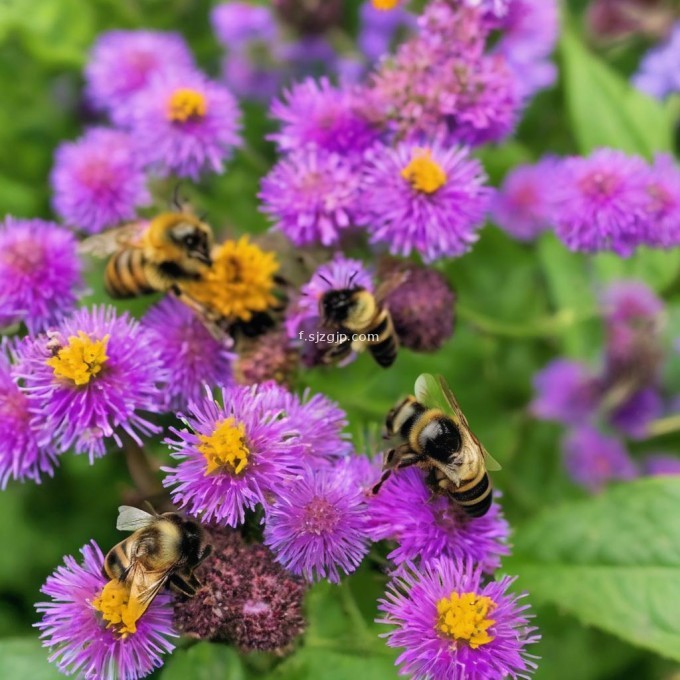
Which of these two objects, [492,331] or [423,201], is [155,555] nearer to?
[423,201]

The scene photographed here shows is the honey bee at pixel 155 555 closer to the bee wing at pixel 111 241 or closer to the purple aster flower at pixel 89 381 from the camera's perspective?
the purple aster flower at pixel 89 381

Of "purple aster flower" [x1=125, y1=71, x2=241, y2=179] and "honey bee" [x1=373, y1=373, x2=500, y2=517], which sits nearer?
"honey bee" [x1=373, y1=373, x2=500, y2=517]

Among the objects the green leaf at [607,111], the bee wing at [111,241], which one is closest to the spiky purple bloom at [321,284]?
the bee wing at [111,241]

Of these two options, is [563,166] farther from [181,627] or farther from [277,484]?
[181,627]

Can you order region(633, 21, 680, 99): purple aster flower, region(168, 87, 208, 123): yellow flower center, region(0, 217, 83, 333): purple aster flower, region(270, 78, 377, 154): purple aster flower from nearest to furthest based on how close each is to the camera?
1. region(0, 217, 83, 333): purple aster flower
2. region(270, 78, 377, 154): purple aster flower
3. region(168, 87, 208, 123): yellow flower center
4. region(633, 21, 680, 99): purple aster flower

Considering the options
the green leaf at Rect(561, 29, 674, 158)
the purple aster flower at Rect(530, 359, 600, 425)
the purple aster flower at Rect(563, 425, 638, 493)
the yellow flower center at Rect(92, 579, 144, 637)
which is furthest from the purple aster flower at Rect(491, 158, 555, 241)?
the yellow flower center at Rect(92, 579, 144, 637)

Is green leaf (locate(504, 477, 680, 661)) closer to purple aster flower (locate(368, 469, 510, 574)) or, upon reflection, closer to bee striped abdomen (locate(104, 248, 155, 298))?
purple aster flower (locate(368, 469, 510, 574))

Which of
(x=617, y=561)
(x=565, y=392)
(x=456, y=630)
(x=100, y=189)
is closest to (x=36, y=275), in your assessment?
(x=100, y=189)
